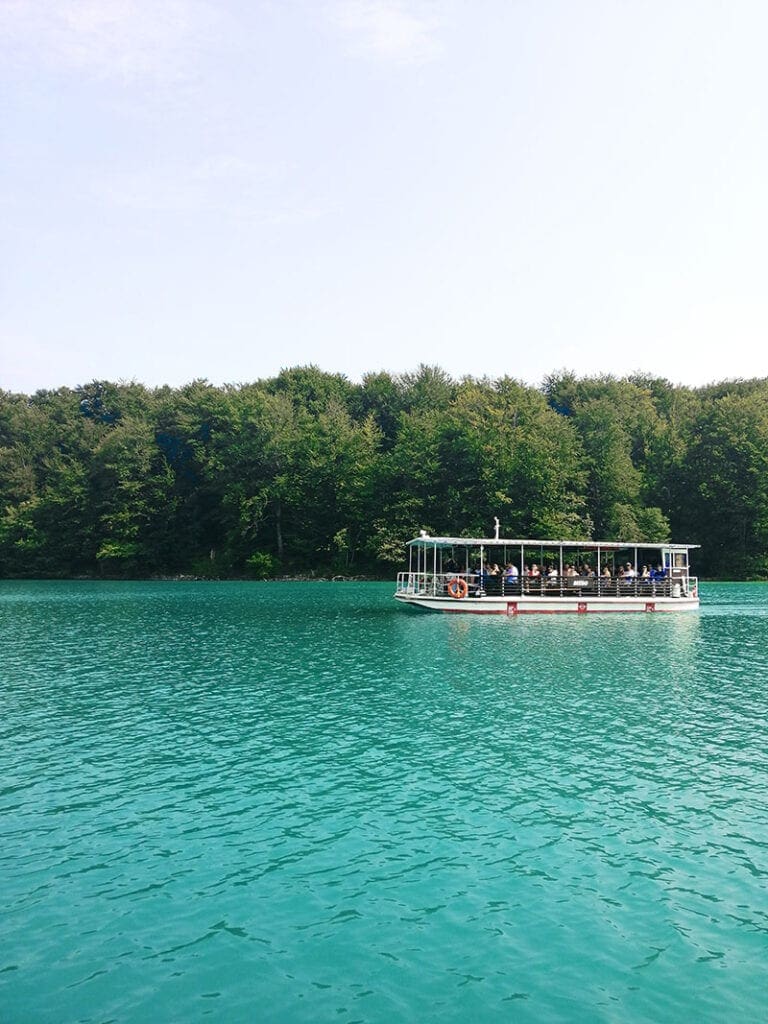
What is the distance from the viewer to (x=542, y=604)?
47156 millimetres

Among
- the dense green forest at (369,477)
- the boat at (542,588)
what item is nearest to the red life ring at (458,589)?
the boat at (542,588)

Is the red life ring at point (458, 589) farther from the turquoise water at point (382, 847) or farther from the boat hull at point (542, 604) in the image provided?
the turquoise water at point (382, 847)

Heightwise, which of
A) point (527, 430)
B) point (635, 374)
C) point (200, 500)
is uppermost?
point (635, 374)

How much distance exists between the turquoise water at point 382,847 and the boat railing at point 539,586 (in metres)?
22.8

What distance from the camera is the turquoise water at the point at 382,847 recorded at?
7.79 metres

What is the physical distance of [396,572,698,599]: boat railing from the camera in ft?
155

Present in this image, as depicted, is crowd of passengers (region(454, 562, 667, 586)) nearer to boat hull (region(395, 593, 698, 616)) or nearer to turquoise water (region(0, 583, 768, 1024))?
boat hull (region(395, 593, 698, 616))

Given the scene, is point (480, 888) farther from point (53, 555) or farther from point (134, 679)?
point (53, 555)

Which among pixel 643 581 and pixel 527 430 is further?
pixel 527 430

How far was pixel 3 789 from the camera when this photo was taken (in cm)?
1357

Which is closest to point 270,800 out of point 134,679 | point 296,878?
point 296,878

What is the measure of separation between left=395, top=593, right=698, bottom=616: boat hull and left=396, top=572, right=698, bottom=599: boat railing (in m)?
0.61

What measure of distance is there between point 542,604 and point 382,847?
37200 mm

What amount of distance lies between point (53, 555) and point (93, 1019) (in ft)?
302
